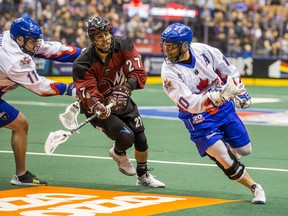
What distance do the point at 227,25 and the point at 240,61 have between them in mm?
1216

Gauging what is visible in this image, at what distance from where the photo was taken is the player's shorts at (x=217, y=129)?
6.84m

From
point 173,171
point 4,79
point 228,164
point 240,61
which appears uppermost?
point 4,79

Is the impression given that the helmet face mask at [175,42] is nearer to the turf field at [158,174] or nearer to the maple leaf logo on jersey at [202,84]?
the maple leaf logo on jersey at [202,84]

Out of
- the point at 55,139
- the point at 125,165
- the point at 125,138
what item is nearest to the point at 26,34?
the point at 55,139

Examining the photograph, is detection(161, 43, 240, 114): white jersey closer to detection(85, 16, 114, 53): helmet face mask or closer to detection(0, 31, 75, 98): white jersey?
detection(85, 16, 114, 53): helmet face mask

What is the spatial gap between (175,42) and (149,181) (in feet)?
5.14

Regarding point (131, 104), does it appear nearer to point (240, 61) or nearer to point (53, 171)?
point (53, 171)

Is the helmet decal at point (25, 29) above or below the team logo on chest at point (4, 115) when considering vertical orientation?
above

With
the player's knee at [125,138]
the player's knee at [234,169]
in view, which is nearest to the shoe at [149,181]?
the player's knee at [125,138]

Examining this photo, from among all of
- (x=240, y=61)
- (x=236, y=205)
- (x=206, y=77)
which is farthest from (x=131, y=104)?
(x=240, y=61)

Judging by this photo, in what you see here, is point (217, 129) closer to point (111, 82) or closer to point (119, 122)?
point (119, 122)

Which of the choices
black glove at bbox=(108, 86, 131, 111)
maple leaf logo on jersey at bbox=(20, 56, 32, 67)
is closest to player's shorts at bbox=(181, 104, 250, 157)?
black glove at bbox=(108, 86, 131, 111)

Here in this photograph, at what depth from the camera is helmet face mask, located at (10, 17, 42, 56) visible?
734 centimetres

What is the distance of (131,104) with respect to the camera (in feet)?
25.3
